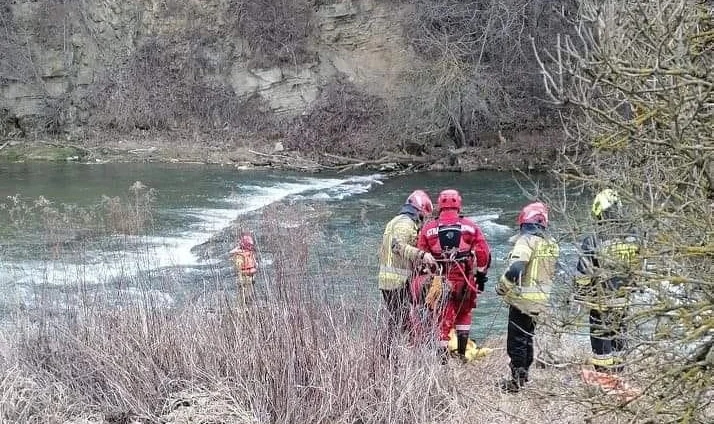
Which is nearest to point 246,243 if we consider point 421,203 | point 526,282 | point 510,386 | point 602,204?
point 421,203

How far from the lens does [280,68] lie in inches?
1071

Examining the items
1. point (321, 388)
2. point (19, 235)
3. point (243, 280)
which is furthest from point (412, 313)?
point (19, 235)

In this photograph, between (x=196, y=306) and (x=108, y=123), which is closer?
(x=196, y=306)

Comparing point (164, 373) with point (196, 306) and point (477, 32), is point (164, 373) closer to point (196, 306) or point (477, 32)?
point (196, 306)

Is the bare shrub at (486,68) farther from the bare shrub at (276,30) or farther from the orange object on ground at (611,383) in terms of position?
the orange object on ground at (611,383)

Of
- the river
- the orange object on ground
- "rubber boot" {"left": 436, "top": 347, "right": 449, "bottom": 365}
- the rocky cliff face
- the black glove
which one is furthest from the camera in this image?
the rocky cliff face

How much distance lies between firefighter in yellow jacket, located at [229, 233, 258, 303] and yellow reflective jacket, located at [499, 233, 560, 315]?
1.73m

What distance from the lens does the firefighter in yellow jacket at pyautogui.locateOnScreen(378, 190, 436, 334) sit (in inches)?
218

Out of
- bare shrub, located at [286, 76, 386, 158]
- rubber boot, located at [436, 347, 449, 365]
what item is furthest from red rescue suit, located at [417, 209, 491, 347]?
bare shrub, located at [286, 76, 386, 158]

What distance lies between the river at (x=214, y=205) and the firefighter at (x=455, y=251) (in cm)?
55

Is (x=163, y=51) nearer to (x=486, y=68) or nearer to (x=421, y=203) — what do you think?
(x=486, y=68)

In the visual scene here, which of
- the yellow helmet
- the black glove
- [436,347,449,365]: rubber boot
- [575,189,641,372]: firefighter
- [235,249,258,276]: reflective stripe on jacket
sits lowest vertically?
[436,347,449,365]: rubber boot

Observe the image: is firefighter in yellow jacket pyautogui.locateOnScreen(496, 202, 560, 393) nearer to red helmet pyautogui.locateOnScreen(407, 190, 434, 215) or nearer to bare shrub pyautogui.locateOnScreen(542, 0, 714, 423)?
red helmet pyautogui.locateOnScreen(407, 190, 434, 215)

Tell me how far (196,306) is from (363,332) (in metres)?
1.16
